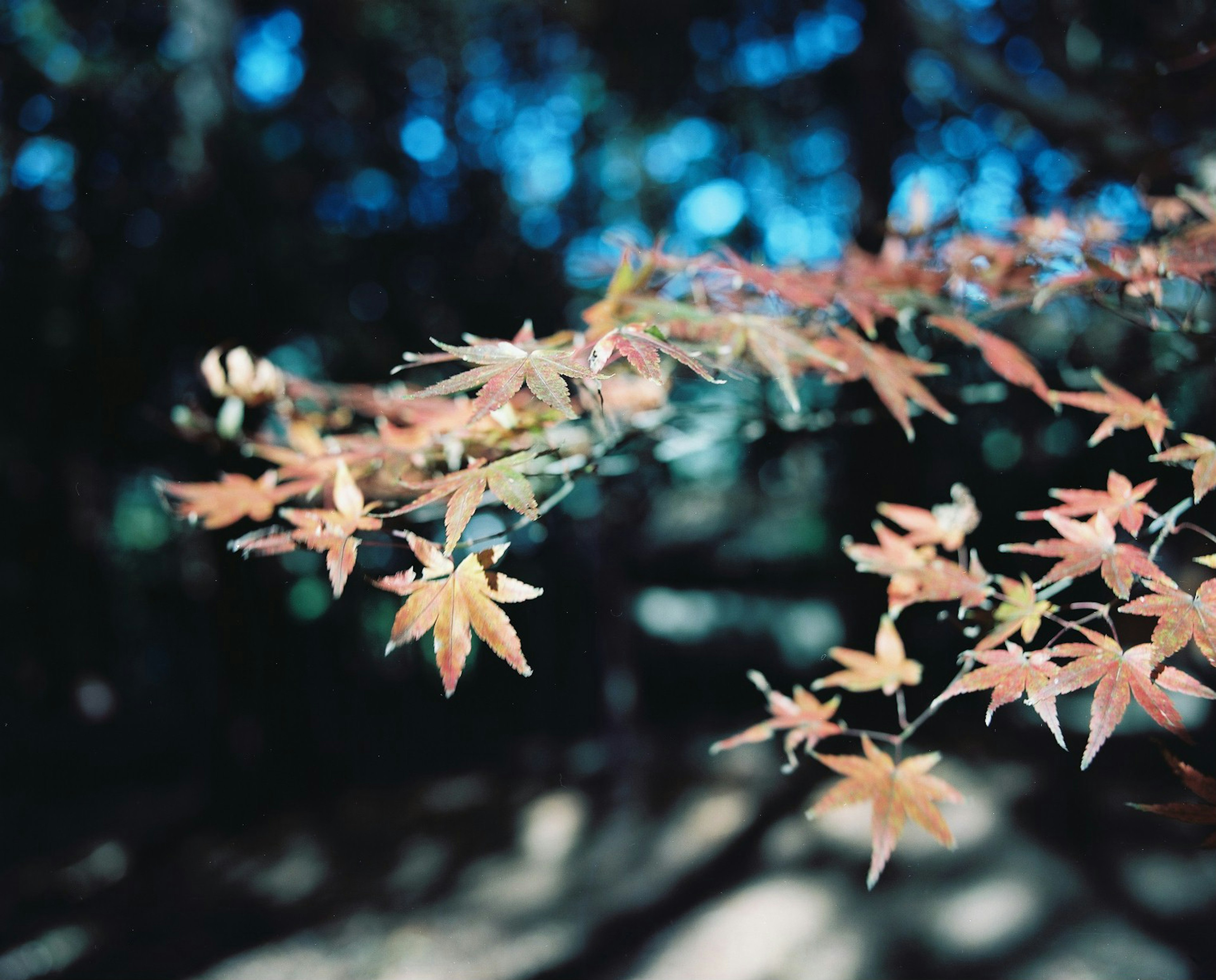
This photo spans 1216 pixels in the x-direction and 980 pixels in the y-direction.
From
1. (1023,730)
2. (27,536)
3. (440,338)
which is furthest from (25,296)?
(1023,730)

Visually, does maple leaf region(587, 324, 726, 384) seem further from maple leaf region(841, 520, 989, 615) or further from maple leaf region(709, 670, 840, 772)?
maple leaf region(709, 670, 840, 772)

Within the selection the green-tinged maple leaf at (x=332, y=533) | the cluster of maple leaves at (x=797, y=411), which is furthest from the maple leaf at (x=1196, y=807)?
the green-tinged maple leaf at (x=332, y=533)

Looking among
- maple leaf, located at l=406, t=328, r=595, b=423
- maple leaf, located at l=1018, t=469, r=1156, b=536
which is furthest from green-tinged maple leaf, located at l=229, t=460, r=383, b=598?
maple leaf, located at l=1018, t=469, r=1156, b=536

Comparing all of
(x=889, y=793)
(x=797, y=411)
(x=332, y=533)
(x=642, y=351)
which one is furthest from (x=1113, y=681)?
(x=332, y=533)

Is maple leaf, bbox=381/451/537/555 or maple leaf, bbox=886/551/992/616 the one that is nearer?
maple leaf, bbox=381/451/537/555

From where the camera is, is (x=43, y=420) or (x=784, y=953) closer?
(x=784, y=953)

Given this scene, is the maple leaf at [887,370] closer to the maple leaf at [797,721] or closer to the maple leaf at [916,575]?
the maple leaf at [916,575]

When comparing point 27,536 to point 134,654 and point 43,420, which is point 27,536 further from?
point 134,654
